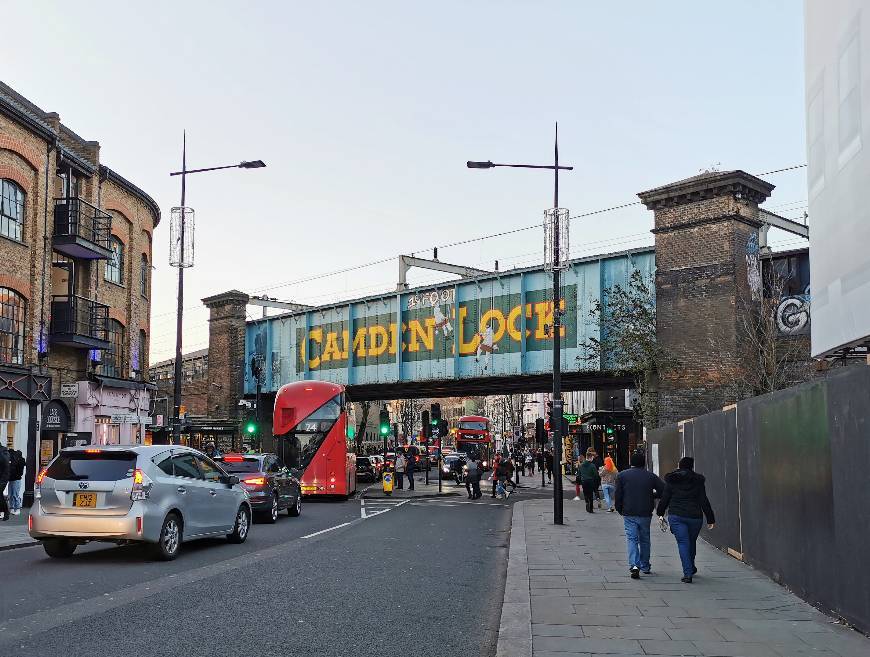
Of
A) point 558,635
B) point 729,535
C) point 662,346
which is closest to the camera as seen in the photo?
point 558,635

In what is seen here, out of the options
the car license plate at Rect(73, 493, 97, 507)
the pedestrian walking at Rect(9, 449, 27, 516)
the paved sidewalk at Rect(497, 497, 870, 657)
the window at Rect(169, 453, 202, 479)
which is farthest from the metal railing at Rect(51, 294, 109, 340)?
the paved sidewalk at Rect(497, 497, 870, 657)

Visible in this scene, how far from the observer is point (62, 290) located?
28562 millimetres

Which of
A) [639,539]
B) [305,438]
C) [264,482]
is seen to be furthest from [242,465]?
[639,539]

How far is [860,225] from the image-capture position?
10.9 meters

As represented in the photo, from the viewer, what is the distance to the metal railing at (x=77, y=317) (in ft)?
90.0

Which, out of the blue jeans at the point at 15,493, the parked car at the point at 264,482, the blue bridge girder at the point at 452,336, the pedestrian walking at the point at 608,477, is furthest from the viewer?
the blue bridge girder at the point at 452,336

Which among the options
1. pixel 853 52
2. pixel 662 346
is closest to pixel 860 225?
pixel 853 52

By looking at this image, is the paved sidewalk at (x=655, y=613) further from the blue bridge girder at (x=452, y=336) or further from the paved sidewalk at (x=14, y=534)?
the blue bridge girder at (x=452, y=336)

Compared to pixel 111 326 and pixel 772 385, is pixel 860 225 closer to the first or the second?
pixel 772 385

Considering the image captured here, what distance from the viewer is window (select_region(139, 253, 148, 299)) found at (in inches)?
1362

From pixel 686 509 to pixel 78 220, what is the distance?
73.0ft

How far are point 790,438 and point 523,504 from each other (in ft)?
58.6

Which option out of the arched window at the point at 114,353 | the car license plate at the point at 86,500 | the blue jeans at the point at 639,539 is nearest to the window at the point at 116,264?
the arched window at the point at 114,353

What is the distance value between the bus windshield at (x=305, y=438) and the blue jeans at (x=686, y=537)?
1943cm
